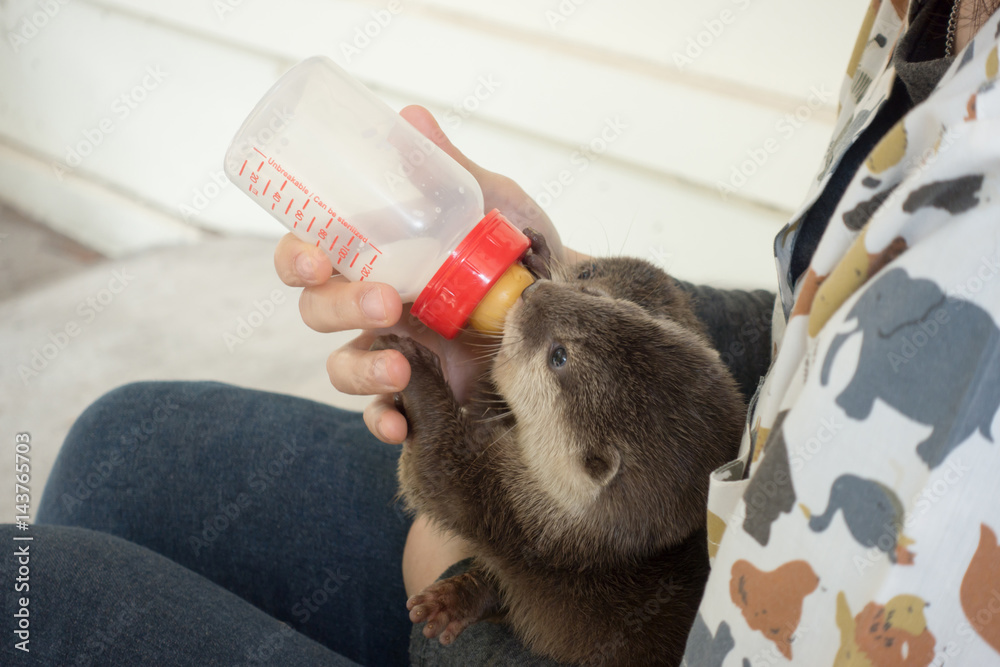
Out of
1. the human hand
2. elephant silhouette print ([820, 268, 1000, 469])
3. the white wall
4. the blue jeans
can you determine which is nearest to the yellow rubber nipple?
the human hand

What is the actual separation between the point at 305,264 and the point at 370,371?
17cm

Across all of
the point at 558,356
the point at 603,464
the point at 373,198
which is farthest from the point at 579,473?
the point at 373,198

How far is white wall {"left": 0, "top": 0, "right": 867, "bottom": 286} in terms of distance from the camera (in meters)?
2.00

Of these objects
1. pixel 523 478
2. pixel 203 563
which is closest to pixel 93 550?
pixel 203 563

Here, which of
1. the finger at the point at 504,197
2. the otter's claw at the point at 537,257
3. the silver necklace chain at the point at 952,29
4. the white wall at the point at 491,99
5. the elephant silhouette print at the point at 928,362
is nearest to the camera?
the elephant silhouette print at the point at 928,362

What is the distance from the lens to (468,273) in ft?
2.94

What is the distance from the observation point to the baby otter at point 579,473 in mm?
923

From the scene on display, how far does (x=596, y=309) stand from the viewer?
3.32ft

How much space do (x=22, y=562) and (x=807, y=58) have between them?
2.02 meters

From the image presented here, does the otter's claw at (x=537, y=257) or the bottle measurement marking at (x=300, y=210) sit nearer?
the bottle measurement marking at (x=300, y=210)

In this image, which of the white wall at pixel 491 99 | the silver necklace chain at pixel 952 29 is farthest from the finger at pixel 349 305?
the white wall at pixel 491 99

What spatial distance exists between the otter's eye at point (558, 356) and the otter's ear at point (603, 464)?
0.44ft

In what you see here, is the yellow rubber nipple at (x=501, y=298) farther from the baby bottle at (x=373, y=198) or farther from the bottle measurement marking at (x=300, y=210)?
the bottle measurement marking at (x=300, y=210)

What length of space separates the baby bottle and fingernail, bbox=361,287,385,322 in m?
0.06
